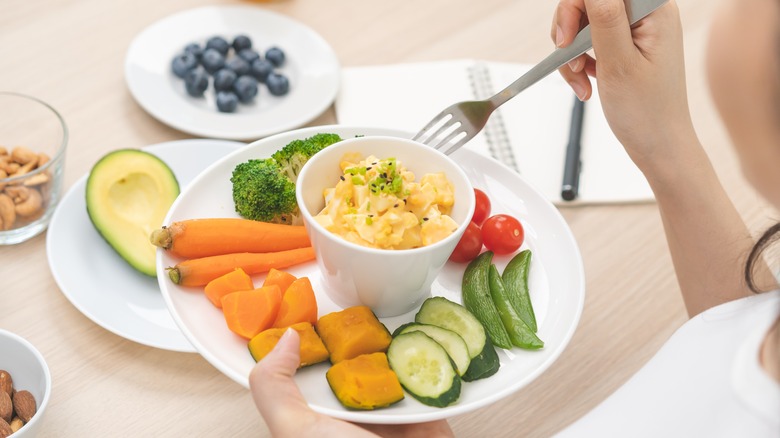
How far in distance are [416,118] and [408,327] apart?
2.69 ft

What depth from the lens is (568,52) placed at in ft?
4.21

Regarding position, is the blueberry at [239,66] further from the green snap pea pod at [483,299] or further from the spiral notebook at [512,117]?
the green snap pea pod at [483,299]

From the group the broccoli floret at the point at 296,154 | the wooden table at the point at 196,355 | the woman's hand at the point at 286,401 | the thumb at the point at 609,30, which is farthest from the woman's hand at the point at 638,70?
the woman's hand at the point at 286,401

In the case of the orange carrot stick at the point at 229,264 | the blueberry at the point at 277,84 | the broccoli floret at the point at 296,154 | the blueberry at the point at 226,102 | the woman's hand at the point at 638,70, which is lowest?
the blueberry at the point at 226,102

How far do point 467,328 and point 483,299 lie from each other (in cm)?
7

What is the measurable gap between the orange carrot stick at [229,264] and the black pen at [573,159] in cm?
67

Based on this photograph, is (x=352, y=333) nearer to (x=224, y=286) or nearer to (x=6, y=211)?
(x=224, y=286)

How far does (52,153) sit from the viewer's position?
1.57 m

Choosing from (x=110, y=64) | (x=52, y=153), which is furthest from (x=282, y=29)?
(x=52, y=153)

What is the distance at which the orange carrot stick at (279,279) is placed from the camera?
45.8 inches

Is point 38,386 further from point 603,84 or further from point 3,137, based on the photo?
point 603,84

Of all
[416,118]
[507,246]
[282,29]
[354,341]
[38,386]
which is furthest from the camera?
[282,29]

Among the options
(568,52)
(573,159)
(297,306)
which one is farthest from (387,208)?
(573,159)

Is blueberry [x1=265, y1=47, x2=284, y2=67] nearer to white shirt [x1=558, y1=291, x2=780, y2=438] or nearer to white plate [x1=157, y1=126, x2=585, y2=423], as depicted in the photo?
white plate [x1=157, y1=126, x2=585, y2=423]
